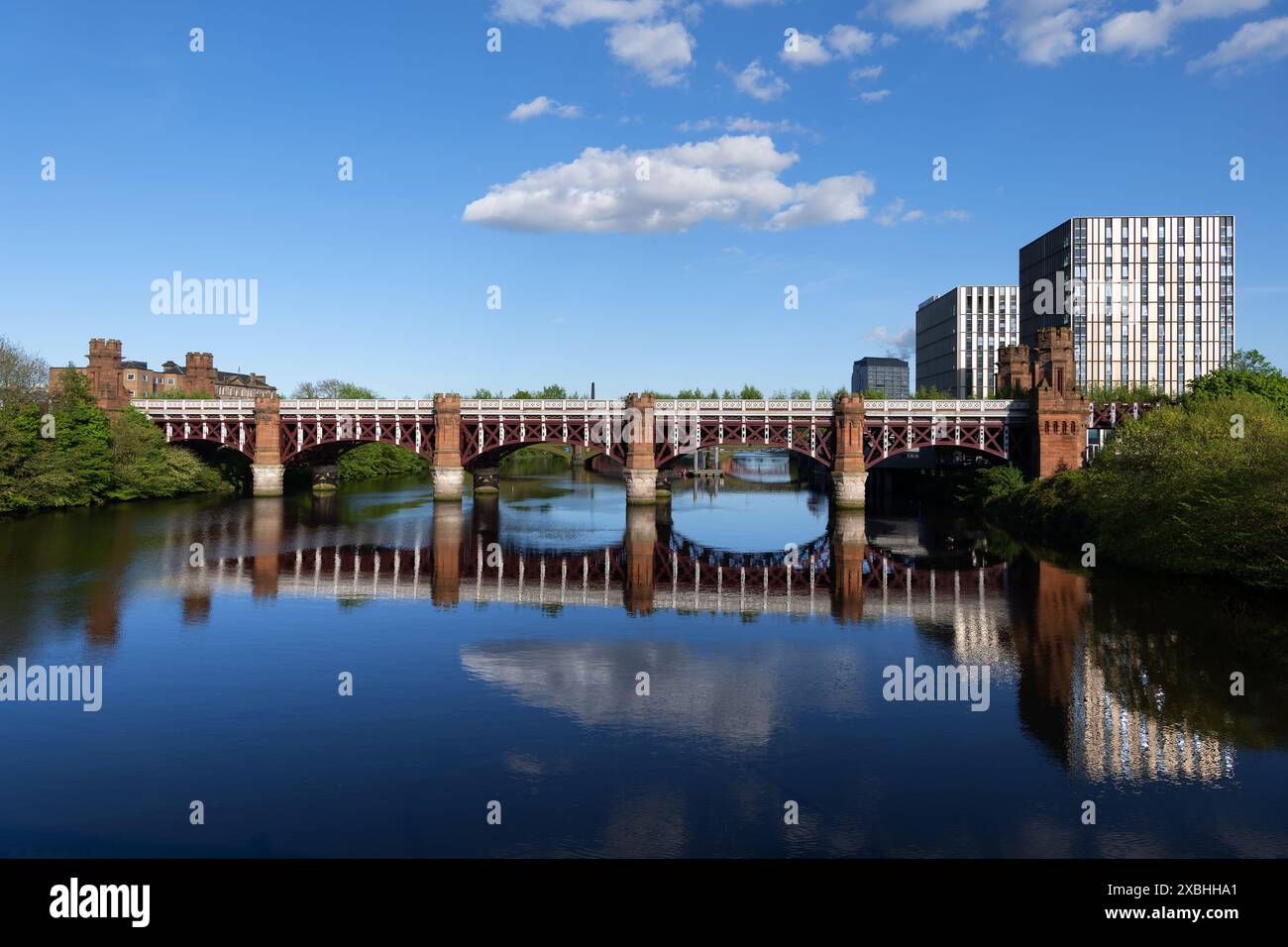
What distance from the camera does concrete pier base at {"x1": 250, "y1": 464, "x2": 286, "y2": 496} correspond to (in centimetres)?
9581

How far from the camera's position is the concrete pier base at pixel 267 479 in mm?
95812

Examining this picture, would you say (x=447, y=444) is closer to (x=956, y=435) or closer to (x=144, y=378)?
(x=956, y=435)

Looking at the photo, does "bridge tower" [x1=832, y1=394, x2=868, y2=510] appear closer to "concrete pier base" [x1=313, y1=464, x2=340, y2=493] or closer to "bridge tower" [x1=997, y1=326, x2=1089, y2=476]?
"bridge tower" [x1=997, y1=326, x2=1089, y2=476]

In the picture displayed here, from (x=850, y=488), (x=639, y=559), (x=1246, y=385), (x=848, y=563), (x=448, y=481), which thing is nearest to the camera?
(x=848, y=563)

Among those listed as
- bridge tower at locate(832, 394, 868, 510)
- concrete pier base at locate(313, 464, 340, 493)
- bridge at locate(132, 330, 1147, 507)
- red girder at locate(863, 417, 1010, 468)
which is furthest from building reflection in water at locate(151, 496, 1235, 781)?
concrete pier base at locate(313, 464, 340, 493)

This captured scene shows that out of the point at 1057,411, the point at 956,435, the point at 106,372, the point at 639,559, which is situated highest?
the point at 106,372

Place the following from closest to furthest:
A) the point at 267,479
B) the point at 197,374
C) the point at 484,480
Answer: the point at 267,479 < the point at 484,480 < the point at 197,374

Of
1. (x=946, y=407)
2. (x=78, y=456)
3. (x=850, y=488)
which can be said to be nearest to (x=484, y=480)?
(x=78, y=456)

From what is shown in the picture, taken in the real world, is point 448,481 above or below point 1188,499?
below

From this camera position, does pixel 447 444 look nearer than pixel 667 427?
No

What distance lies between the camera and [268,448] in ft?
314

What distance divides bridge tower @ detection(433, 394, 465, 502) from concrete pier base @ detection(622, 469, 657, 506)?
17.9 meters

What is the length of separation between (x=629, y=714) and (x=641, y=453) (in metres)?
64.2
